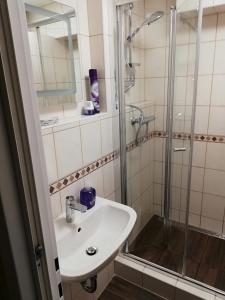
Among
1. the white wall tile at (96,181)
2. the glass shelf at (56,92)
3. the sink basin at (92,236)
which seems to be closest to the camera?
the sink basin at (92,236)

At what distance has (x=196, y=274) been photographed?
1.81m

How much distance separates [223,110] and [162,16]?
0.95m

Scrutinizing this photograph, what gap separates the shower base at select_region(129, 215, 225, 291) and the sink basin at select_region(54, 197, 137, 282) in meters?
0.74

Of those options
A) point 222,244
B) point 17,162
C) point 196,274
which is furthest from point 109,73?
point 222,244

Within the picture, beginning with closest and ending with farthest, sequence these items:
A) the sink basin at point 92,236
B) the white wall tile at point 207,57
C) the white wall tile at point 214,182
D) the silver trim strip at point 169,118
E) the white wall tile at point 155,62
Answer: the sink basin at point 92,236 → the silver trim strip at point 169,118 → the white wall tile at point 207,57 → the white wall tile at point 155,62 → the white wall tile at point 214,182

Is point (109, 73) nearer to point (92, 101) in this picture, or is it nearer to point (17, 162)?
point (92, 101)

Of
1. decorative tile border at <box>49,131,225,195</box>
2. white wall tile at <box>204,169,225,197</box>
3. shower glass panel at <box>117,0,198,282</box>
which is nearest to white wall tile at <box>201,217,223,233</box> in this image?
white wall tile at <box>204,169,225,197</box>

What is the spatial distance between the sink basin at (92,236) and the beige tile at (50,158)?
25cm

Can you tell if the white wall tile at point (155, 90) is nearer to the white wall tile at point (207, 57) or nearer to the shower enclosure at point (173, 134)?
the shower enclosure at point (173, 134)

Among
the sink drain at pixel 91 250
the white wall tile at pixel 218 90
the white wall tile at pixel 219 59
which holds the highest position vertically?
the white wall tile at pixel 219 59

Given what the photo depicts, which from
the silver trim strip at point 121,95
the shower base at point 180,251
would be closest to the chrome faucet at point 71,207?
the silver trim strip at point 121,95

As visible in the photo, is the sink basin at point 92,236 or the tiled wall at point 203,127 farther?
the tiled wall at point 203,127

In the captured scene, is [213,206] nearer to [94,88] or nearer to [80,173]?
[80,173]

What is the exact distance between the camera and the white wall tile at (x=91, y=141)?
4.61ft
